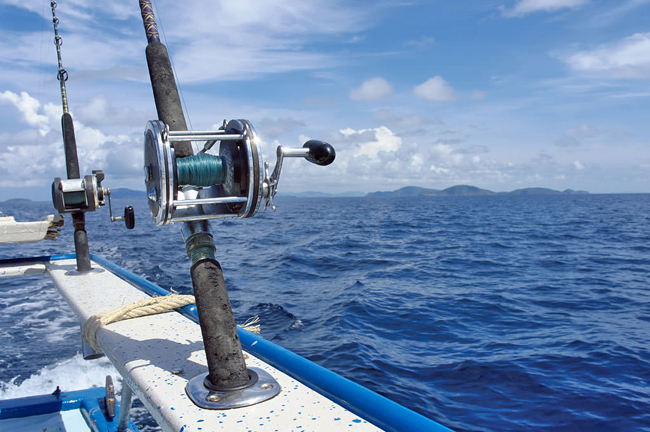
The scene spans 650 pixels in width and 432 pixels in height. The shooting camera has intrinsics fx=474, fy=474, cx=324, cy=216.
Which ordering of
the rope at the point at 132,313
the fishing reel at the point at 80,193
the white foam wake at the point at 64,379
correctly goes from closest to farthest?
the rope at the point at 132,313 → the fishing reel at the point at 80,193 → the white foam wake at the point at 64,379

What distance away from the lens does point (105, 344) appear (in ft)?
8.23

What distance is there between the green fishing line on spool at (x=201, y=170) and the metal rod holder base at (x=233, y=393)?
781 millimetres

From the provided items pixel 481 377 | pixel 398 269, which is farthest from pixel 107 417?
pixel 398 269

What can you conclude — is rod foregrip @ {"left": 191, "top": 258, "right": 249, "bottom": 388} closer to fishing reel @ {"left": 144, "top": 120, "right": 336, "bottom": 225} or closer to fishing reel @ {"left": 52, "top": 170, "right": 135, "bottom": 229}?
fishing reel @ {"left": 144, "top": 120, "right": 336, "bottom": 225}

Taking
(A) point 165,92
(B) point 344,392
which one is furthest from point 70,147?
(B) point 344,392

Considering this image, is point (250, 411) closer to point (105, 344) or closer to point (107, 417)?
point (105, 344)

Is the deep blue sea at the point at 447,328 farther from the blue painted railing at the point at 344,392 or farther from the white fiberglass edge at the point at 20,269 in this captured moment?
the blue painted railing at the point at 344,392

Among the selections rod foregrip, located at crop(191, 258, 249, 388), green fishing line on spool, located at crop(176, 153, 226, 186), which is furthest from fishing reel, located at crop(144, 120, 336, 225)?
rod foregrip, located at crop(191, 258, 249, 388)

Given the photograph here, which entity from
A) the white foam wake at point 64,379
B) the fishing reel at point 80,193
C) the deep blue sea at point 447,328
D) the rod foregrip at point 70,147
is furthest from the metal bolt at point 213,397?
the rod foregrip at point 70,147

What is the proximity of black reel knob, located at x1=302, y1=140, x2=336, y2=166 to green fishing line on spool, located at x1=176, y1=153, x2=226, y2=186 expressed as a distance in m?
0.35

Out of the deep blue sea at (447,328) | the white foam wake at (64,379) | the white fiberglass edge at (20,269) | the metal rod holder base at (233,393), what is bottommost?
the deep blue sea at (447,328)

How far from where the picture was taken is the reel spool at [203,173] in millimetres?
1617

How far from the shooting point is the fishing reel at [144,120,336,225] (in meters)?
1.62

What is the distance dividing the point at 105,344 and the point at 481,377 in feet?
14.4
